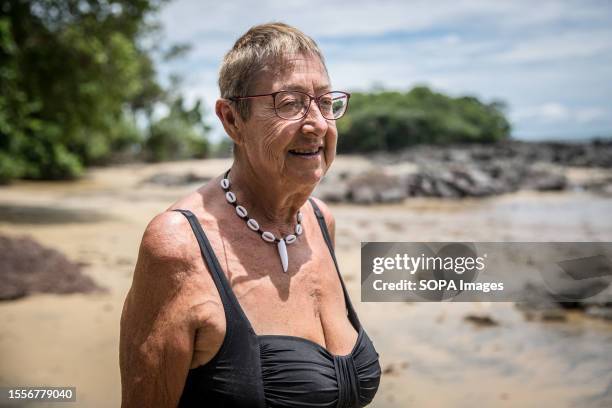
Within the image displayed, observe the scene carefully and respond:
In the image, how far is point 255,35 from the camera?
1756 mm

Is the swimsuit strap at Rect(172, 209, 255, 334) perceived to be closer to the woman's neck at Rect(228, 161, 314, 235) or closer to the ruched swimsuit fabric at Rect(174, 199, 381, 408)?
the ruched swimsuit fabric at Rect(174, 199, 381, 408)

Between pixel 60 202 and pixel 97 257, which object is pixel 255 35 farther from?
pixel 60 202

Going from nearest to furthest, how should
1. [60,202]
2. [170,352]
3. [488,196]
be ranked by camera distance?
[170,352], [60,202], [488,196]

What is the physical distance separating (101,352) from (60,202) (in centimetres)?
1255

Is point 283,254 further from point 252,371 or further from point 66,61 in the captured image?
point 66,61

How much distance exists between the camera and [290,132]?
69.3 inches

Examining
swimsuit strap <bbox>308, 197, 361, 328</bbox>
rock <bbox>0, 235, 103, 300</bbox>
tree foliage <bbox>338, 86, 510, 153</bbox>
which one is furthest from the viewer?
tree foliage <bbox>338, 86, 510, 153</bbox>

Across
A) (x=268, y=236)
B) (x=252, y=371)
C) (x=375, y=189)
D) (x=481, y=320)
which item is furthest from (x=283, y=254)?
(x=375, y=189)

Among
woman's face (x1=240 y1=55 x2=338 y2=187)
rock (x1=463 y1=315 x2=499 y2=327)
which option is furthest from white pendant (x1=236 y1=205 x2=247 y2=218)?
rock (x1=463 y1=315 x2=499 y2=327)

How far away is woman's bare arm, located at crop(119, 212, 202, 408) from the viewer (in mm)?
1594

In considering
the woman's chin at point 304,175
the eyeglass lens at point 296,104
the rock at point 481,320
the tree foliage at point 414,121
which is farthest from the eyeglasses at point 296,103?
the tree foliage at point 414,121

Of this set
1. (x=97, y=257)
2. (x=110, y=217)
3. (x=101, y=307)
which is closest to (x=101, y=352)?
(x=101, y=307)

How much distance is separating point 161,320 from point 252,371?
28 cm

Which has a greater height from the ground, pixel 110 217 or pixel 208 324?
pixel 110 217
